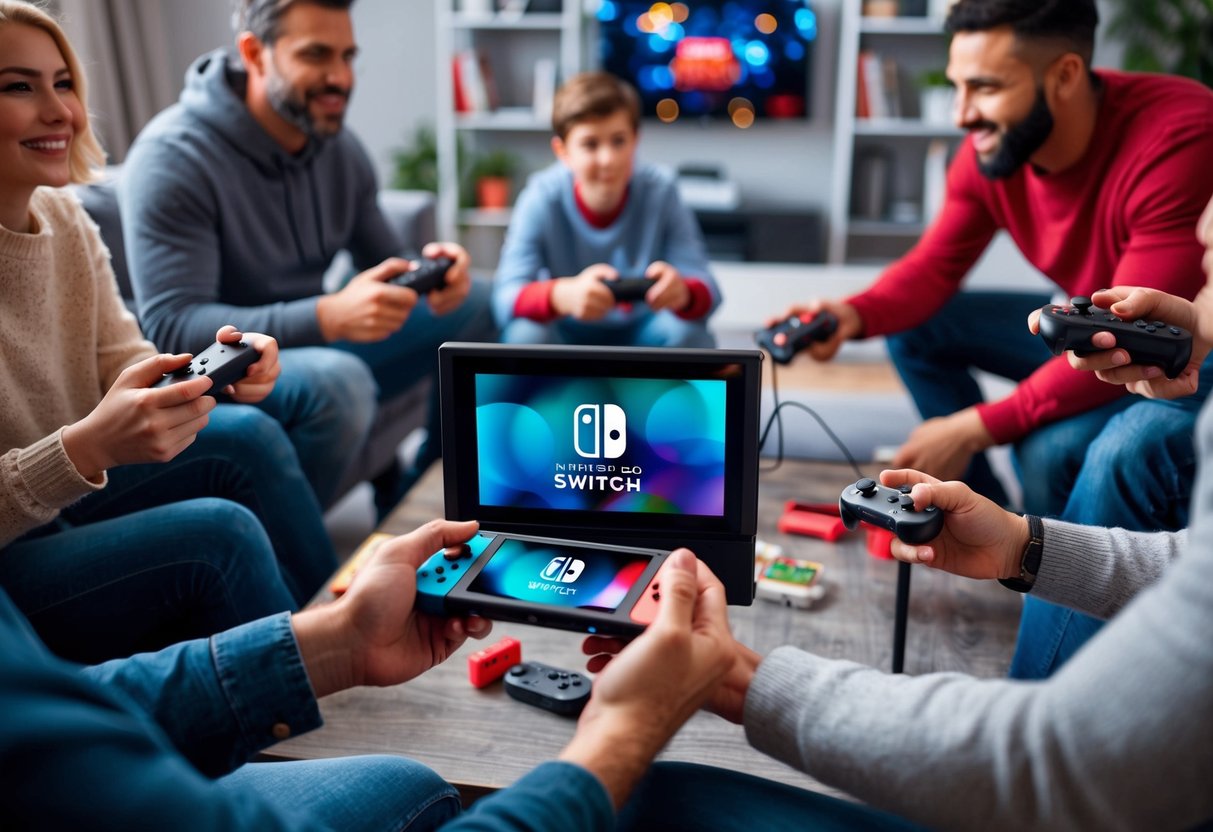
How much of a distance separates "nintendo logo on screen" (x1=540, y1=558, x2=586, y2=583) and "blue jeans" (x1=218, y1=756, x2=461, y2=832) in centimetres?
20

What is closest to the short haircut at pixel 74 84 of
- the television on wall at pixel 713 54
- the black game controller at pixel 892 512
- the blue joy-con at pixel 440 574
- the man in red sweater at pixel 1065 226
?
the blue joy-con at pixel 440 574

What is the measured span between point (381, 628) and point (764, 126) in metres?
3.42

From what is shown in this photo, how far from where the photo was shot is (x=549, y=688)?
111 centimetres

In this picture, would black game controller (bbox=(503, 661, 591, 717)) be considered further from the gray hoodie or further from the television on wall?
the television on wall

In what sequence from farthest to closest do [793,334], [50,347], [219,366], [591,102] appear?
[591,102], [793,334], [50,347], [219,366]

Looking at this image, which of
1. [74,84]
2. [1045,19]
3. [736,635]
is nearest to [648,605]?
[736,635]

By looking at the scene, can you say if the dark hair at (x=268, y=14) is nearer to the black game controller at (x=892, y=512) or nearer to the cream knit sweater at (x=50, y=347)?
the cream knit sweater at (x=50, y=347)

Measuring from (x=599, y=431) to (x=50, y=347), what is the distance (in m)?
0.73

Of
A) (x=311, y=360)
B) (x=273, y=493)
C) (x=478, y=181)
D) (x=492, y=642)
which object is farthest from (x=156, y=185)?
(x=478, y=181)

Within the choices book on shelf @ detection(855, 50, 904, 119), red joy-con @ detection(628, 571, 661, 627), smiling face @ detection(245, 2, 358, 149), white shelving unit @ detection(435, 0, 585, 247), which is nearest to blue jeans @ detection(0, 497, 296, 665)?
red joy-con @ detection(628, 571, 661, 627)

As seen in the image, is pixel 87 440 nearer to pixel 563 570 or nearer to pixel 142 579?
pixel 142 579

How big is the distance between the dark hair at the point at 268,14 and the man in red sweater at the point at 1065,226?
1.06 m

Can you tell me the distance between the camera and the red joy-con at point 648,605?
0.83 meters

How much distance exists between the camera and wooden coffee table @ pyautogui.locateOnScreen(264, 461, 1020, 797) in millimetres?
→ 1027
